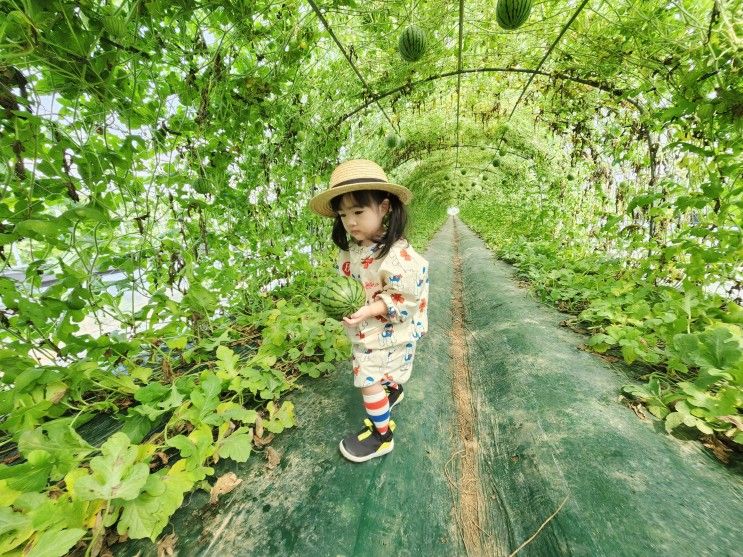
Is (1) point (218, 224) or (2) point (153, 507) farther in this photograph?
(1) point (218, 224)

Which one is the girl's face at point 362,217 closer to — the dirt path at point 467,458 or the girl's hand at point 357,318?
the girl's hand at point 357,318

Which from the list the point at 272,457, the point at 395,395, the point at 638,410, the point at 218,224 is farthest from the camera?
the point at 218,224

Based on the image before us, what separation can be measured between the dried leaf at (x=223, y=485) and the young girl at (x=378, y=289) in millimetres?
552

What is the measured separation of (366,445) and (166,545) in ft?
3.10

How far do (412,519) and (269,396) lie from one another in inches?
40.7

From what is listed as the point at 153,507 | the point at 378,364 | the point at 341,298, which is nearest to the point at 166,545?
the point at 153,507

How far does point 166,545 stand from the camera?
50.6 inches

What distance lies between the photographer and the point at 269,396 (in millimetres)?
2012

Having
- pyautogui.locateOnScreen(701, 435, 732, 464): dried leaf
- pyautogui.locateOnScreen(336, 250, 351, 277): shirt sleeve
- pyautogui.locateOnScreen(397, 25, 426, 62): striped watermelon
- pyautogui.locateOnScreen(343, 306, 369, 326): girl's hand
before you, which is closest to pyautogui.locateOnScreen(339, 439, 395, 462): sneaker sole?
pyautogui.locateOnScreen(343, 306, 369, 326): girl's hand

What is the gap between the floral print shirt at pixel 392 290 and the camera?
1814 mm

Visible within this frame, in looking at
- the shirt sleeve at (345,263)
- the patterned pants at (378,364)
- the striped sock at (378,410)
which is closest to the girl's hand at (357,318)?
the patterned pants at (378,364)

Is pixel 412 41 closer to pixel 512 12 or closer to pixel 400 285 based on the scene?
pixel 512 12

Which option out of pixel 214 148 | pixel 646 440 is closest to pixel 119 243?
pixel 214 148

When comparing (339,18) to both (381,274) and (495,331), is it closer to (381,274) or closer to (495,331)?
(381,274)
